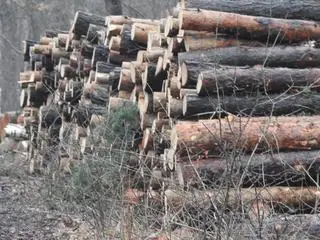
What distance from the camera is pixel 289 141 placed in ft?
21.7

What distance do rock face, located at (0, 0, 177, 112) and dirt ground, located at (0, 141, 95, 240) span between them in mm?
17889

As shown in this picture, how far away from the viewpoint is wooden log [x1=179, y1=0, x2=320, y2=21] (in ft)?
27.0

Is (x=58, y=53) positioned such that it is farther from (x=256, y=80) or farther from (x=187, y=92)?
(x=256, y=80)

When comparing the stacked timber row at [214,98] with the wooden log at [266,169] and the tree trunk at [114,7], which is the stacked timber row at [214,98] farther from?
the tree trunk at [114,7]

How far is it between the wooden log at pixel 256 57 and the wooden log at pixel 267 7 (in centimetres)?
70

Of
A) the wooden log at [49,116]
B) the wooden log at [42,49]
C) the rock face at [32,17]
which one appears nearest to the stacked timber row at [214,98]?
the wooden log at [49,116]

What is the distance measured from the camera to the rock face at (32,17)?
28.1 m

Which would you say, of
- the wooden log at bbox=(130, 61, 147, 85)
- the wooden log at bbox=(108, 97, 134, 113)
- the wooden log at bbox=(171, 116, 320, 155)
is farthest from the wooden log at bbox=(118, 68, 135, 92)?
the wooden log at bbox=(171, 116, 320, 155)

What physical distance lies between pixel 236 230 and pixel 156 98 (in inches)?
138

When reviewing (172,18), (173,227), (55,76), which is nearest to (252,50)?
(172,18)

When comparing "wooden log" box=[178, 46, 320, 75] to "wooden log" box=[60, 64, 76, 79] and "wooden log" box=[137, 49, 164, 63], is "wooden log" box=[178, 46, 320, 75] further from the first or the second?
"wooden log" box=[60, 64, 76, 79]

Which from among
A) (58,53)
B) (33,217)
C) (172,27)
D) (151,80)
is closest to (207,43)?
(172,27)

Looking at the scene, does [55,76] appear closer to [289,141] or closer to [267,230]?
[289,141]

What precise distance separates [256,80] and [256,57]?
568 mm
